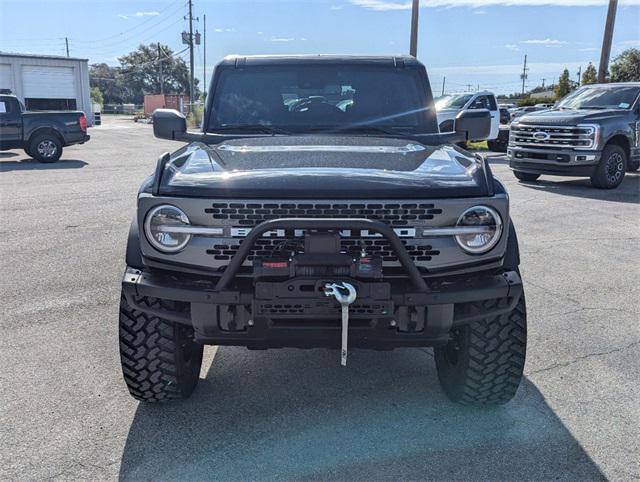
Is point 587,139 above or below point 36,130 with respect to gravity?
Answer: above

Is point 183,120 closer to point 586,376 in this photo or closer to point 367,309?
point 367,309

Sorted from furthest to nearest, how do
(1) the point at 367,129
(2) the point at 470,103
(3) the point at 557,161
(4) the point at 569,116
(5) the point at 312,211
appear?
(2) the point at 470,103 < (3) the point at 557,161 < (4) the point at 569,116 < (1) the point at 367,129 < (5) the point at 312,211

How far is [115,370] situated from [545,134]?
972 cm

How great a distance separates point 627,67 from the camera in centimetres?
4062

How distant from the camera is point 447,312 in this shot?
2625mm

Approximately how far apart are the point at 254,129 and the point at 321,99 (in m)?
0.52

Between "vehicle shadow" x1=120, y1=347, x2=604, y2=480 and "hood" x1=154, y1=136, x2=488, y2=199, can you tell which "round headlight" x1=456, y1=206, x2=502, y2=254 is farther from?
"vehicle shadow" x1=120, y1=347, x2=604, y2=480

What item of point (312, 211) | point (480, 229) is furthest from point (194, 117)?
point (480, 229)

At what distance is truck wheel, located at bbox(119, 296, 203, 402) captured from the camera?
9.71ft

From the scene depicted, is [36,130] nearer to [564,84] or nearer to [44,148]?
[44,148]

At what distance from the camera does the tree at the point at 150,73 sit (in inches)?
4210

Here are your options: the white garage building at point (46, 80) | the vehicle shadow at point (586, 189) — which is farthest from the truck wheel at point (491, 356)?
the white garage building at point (46, 80)

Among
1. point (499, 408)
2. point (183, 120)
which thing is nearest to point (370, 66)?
point (183, 120)

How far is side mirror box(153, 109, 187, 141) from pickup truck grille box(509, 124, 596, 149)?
8.79 m
